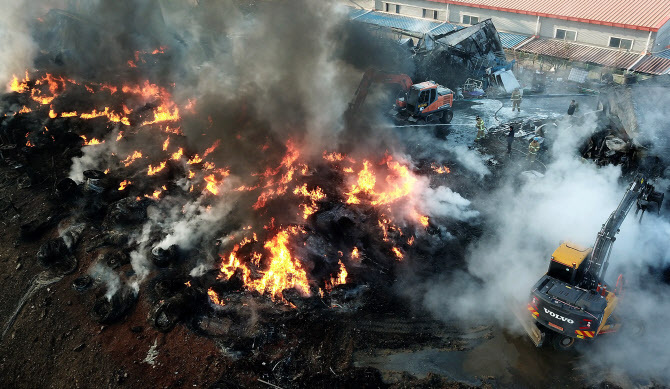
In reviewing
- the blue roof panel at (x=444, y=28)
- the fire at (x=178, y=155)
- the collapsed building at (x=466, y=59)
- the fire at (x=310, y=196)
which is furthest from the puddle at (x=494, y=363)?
the blue roof panel at (x=444, y=28)

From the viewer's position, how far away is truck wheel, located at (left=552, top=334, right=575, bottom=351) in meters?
10.5

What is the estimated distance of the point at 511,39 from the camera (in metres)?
30.9

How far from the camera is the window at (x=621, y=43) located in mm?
27078

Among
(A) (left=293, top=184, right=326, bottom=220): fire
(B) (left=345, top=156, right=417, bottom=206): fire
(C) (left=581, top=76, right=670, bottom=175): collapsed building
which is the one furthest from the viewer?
(C) (left=581, top=76, right=670, bottom=175): collapsed building

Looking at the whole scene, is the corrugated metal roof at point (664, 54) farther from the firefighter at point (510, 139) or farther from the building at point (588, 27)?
the firefighter at point (510, 139)

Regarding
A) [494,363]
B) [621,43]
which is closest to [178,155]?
[494,363]

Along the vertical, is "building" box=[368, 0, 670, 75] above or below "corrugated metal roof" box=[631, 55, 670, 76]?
above

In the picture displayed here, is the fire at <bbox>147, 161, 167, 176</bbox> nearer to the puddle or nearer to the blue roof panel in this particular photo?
the puddle

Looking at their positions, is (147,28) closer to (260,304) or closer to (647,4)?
(260,304)

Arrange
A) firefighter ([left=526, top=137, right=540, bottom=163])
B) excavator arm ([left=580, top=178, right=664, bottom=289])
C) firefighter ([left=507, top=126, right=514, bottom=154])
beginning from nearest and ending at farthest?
excavator arm ([left=580, top=178, right=664, bottom=289]) < firefighter ([left=526, top=137, right=540, bottom=163]) < firefighter ([left=507, top=126, right=514, bottom=154])

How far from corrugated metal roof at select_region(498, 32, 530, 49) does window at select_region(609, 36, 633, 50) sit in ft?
17.0

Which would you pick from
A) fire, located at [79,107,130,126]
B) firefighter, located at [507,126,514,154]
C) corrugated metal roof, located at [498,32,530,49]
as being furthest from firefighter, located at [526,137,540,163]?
fire, located at [79,107,130,126]

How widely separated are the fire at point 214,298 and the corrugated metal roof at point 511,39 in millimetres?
26540

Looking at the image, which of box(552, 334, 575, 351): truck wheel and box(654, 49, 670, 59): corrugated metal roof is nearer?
box(552, 334, 575, 351): truck wheel
